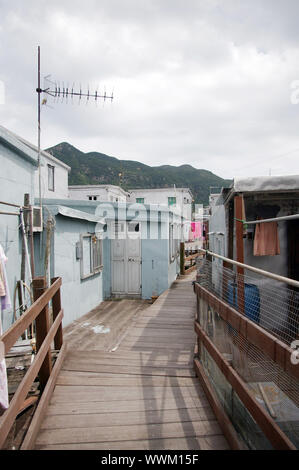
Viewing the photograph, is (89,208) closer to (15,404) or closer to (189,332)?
(189,332)

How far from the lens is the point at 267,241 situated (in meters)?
5.31

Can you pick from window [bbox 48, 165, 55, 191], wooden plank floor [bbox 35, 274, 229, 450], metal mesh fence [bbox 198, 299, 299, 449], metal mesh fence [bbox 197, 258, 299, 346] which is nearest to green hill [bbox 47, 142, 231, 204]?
window [bbox 48, 165, 55, 191]

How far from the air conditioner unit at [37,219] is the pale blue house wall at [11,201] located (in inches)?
11.6

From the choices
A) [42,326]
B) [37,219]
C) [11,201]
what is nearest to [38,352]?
[42,326]

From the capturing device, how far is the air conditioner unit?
17.5 feet

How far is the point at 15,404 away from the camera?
181cm

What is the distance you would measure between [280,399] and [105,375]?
1868mm

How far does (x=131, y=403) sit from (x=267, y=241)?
3876 millimetres

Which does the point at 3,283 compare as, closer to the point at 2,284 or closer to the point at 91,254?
the point at 2,284

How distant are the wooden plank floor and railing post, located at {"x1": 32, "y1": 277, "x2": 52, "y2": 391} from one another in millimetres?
211

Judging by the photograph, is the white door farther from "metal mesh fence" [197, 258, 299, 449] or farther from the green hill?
the green hill

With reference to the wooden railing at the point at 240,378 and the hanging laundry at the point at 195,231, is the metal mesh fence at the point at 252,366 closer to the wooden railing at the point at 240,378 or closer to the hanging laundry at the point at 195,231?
the wooden railing at the point at 240,378

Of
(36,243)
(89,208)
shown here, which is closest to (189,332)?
(36,243)

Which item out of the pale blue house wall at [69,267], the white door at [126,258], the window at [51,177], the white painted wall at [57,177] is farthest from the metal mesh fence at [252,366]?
the window at [51,177]
